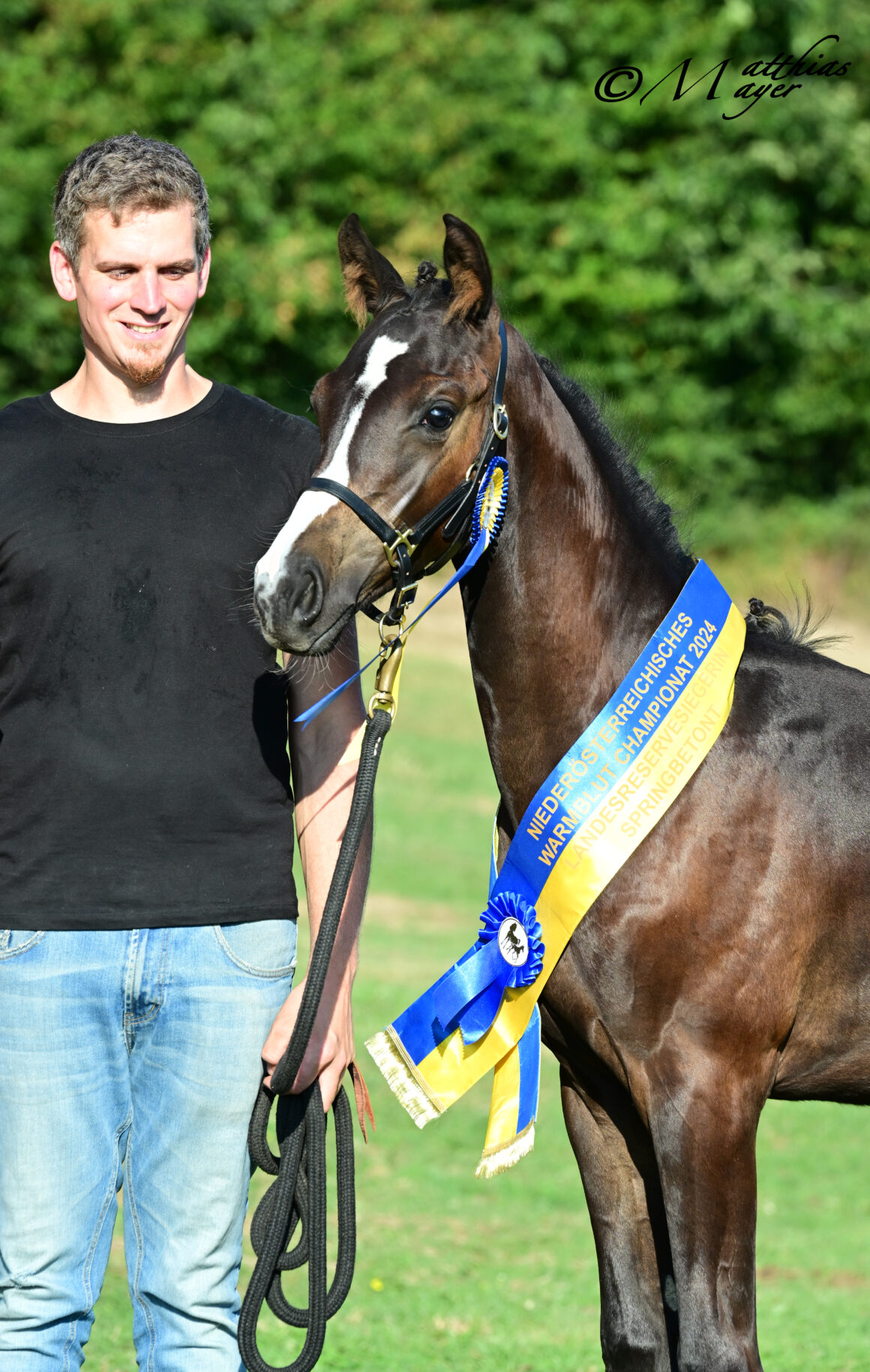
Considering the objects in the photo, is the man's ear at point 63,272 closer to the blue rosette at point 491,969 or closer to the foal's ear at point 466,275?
the foal's ear at point 466,275

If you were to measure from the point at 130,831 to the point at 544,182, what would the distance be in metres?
17.8

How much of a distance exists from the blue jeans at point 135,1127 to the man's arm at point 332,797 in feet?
0.56

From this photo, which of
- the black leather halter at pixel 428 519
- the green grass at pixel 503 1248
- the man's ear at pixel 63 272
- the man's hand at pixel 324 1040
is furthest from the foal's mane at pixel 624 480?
the green grass at pixel 503 1248

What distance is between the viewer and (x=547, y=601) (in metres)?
2.77

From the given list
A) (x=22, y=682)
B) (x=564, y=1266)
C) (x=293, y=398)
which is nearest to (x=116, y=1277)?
(x=564, y=1266)

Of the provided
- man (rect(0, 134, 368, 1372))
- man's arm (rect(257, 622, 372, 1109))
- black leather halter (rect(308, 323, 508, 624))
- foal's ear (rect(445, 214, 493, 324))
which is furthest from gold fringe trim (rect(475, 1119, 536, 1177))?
foal's ear (rect(445, 214, 493, 324))

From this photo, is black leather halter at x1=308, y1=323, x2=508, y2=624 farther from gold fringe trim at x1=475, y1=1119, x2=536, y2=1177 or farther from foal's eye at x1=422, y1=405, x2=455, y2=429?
gold fringe trim at x1=475, y1=1119, x2=536, y2=1177

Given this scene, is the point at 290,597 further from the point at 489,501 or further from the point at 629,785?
the point at 629,785

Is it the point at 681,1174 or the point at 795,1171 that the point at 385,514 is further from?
the point at 795,1171

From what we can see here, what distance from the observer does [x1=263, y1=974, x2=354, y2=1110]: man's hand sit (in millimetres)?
2475

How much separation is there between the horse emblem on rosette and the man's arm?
6.6 inches

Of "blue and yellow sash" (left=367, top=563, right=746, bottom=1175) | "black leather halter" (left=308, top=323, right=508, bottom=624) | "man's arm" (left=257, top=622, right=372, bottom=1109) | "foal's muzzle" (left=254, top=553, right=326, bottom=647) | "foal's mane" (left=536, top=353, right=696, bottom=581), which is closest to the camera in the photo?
"foal's muzzle" (left=254, top=553, right=326, bottom=647)

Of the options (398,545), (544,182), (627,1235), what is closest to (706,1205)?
(627,1235)

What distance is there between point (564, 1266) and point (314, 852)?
293cm
